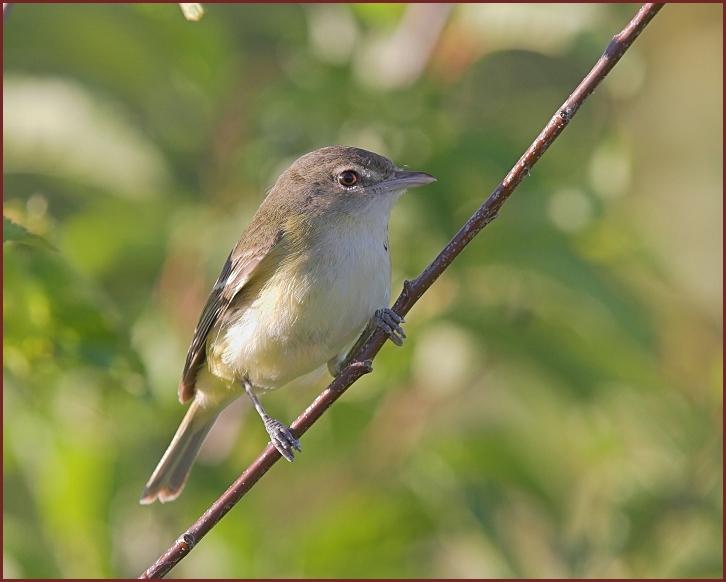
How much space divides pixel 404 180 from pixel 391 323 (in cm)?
77

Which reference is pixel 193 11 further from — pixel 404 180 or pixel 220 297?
pixel 220 297

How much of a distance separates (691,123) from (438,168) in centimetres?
340

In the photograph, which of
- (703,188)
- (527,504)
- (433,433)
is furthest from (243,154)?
(703,188)

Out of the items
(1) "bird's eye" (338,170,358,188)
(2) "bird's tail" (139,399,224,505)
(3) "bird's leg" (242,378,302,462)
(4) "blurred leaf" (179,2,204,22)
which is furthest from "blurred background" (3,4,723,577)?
(4) "blurred leaf" (179,2,204,22)

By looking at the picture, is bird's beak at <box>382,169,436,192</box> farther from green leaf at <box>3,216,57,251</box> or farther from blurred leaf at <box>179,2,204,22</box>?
green leaf at <box>3,216,57,251</box>

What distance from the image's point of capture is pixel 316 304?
414cm

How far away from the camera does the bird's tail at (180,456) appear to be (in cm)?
450

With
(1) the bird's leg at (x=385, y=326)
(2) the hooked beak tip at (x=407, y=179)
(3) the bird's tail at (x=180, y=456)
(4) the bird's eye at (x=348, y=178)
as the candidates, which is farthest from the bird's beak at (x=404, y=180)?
(3) the bird's tail at (x=180, y=456)

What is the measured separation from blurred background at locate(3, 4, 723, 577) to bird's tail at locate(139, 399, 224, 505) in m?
0.14

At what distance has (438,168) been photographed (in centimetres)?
478

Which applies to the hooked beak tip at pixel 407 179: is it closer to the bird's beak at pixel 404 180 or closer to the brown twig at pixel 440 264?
the bird's beak at pixel 404 180

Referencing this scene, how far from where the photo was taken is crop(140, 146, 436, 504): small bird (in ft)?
13.6

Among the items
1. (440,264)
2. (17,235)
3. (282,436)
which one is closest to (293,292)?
(282,436)

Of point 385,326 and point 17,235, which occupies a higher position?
point 17,235
